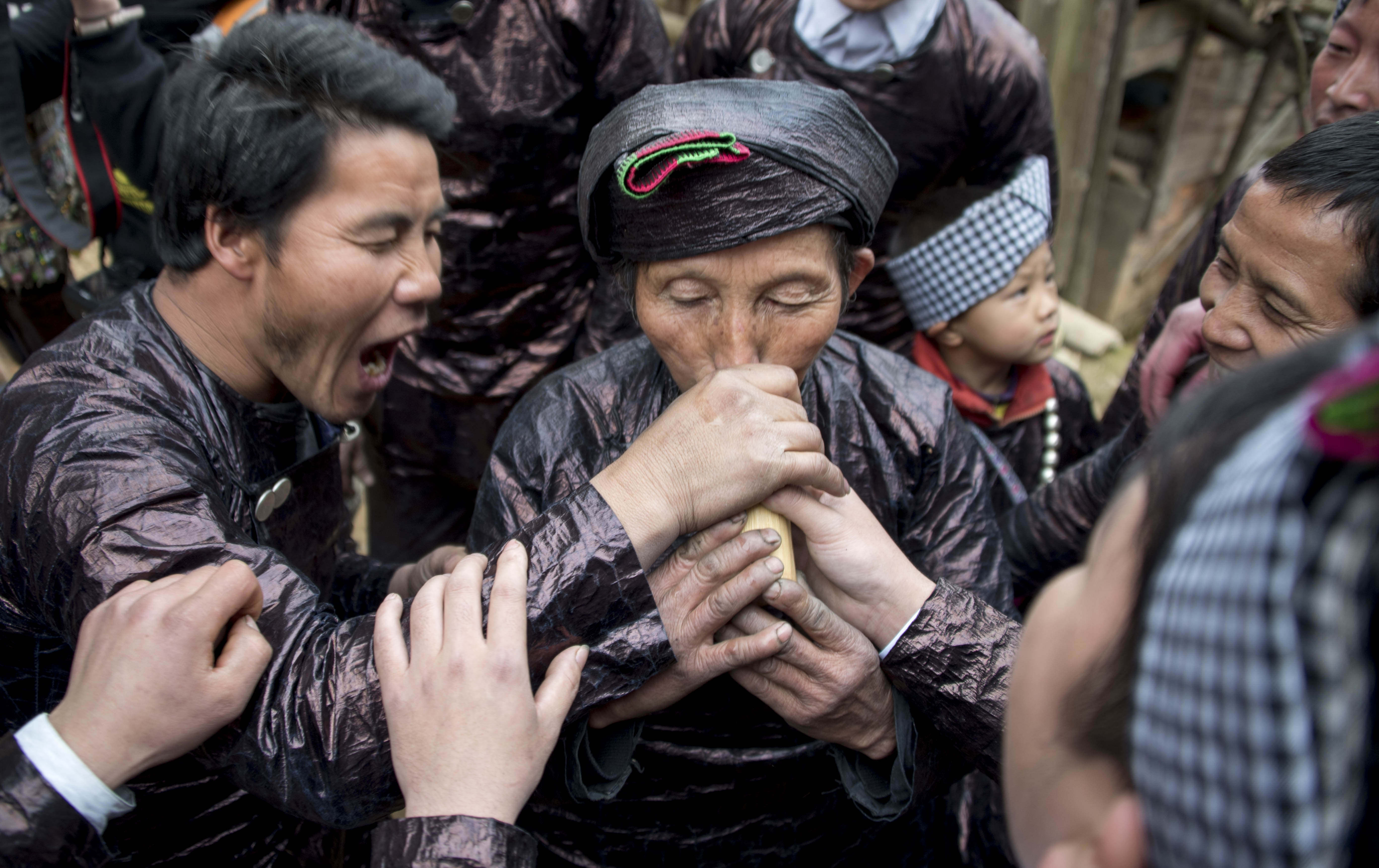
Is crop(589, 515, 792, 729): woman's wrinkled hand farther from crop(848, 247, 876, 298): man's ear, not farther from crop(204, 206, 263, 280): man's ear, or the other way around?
crop(204, 206, 263, 280): man's ear

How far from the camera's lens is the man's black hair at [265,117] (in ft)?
5.61

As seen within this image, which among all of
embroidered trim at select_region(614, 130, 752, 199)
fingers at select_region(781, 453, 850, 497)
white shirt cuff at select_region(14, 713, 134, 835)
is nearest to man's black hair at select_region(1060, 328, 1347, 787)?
fingers at select_region(781, 453, 850, 497)

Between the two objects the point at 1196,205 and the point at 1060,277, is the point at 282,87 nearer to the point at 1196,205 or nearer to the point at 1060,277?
the point at 1060,277

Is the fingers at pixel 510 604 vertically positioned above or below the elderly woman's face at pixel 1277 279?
below

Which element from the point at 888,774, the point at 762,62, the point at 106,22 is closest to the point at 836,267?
the point at 888,774

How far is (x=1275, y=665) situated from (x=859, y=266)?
1.33 m

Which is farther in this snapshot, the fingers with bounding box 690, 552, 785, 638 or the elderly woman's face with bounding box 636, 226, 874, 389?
the elderly woman's face with bounding box 636, 226, 874, 389

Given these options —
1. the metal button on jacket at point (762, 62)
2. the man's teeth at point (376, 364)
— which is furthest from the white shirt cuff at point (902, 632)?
the metal button on jacket at point (762, 62)

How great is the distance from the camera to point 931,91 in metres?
3.12

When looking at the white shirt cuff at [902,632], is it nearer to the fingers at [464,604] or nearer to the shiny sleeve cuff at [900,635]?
the shiny sleeve cuff at [900,635]

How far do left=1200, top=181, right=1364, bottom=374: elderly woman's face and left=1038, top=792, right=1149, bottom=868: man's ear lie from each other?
113 centimetres

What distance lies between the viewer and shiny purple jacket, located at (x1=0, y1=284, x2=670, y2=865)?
52.8 inches

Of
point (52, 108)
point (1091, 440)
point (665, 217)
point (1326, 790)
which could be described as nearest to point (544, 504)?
point (665, 217)

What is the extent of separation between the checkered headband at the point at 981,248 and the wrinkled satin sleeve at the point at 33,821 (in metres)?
2.68
